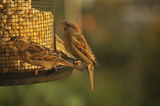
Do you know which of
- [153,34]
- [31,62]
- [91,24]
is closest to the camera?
[31,62]

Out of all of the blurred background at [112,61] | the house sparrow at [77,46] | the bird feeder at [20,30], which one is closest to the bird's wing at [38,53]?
the bird feeder at [20,30]

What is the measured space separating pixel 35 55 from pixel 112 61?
7283mm

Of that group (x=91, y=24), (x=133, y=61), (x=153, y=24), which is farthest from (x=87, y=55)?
(x=91, y=24)

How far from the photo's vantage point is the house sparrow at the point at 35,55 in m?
3.87

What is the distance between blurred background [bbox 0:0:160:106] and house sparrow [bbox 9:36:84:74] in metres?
2.73

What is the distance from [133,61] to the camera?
10914mm

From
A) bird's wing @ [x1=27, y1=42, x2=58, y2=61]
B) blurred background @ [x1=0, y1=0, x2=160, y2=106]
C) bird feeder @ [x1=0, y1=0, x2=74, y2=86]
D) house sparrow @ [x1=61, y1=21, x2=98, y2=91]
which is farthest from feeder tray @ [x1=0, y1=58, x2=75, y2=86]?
blurred background @ [x1=0, y1=0, x2=160, y2=106]

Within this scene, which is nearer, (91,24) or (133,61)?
(133,61)

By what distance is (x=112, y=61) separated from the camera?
11.0 m

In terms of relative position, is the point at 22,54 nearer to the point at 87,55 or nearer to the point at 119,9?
the point at 87,55

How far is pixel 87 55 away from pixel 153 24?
23.2 ft

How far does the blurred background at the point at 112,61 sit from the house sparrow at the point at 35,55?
8.96 feet

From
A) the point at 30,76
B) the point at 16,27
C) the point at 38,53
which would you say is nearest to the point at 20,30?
the point at 16,27

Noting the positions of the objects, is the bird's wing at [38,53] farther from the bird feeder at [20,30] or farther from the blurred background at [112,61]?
the blurred background at [112,61]
